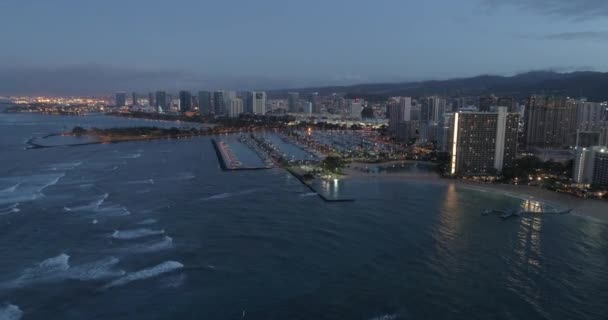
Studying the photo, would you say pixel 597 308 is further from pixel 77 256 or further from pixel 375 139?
pixel 375 139

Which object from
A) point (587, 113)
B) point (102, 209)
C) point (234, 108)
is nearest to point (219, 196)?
point (102, 209)

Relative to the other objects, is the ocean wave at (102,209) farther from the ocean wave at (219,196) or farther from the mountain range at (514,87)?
the mountain range at (514,87)

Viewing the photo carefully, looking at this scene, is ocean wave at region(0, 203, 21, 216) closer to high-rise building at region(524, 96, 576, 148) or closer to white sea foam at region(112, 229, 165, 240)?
white sea foam at region(112, 229, 165, 240)

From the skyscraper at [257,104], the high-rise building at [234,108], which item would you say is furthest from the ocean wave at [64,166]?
the skyscraper at [257,104]

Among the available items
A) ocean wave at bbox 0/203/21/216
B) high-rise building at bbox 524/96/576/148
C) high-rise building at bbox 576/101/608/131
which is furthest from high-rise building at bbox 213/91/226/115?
ocean wave at bbox 0/203/21/216

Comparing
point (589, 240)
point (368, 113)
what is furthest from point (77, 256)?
point (368, 113)
